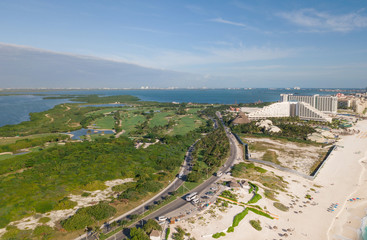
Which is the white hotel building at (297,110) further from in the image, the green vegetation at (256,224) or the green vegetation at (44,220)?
the green vegetation at (44,220)

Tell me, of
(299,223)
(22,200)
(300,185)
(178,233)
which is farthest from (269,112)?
(22,200)

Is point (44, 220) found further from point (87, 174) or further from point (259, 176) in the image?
point (259, 176)

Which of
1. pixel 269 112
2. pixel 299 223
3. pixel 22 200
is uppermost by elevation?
pixel 269 112

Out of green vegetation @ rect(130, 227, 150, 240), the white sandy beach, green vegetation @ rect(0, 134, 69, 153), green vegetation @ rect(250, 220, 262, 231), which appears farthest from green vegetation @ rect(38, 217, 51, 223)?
green vegetation @ rect(0, 134, 69, 153)

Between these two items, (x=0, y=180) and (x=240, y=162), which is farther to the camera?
(x=240, y=162)

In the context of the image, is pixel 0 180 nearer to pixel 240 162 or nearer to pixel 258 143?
pixel 240 162

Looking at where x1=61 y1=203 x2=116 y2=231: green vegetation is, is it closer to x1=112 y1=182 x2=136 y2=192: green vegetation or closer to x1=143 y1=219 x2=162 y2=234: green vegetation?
x1=112 y1=182 x2=136 y2=192: green vegetation
